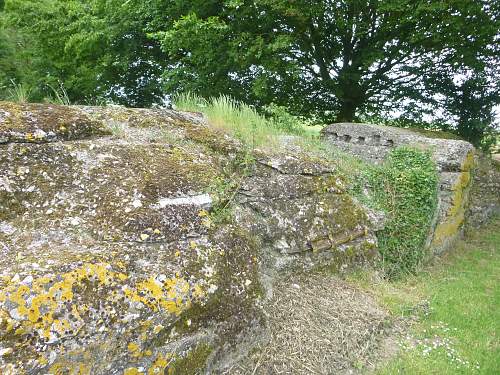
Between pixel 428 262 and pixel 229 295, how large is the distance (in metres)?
4.04

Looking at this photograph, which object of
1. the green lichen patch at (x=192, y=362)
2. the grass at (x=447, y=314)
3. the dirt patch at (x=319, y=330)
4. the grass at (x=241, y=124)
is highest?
the grass at (x=241, y=124)

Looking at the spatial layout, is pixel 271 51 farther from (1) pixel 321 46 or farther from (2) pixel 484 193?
(2) pixel 484 193

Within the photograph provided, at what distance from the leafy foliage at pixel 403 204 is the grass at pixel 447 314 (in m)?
0.31

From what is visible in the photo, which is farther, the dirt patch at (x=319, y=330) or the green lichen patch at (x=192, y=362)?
the dirt patch at (x=319, y=330)

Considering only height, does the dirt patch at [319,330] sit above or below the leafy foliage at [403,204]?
below

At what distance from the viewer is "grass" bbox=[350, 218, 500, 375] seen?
3301 millimetres

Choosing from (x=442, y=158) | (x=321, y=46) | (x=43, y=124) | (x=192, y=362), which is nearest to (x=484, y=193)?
(x=442, y=158)

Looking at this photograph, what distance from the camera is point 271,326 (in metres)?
3.17

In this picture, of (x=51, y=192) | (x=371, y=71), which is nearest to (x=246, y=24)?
(x=371, y=71)

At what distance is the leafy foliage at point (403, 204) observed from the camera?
16.1ft

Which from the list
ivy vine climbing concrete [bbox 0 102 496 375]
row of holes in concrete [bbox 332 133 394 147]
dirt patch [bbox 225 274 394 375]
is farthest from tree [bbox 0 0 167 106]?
dirt patch [bbox 225 274 394 375]

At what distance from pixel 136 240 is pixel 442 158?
17.1 ft

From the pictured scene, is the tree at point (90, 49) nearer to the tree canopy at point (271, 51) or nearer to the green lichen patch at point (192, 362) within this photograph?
the tree canopy at point (271, 51)

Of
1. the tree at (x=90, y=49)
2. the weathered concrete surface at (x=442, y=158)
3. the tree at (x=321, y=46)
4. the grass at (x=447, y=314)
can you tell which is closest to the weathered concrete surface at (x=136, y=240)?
the grass at (x=447, y=314)
